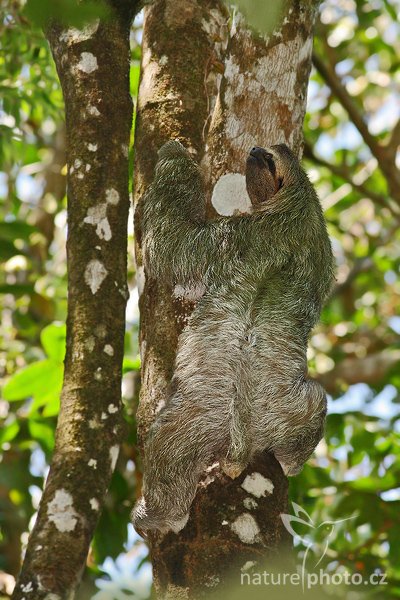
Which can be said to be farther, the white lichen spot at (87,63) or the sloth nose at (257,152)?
the white lichen spot at (87,63)

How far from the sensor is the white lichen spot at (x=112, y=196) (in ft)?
15.5

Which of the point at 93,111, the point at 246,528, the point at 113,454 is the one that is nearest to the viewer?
the point at 246,528

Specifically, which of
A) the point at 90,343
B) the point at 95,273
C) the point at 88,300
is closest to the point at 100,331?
the point at 90,343

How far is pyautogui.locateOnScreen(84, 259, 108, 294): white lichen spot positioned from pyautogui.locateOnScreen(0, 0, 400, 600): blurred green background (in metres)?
1.96

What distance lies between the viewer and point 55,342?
653cm

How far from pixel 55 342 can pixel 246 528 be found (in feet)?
10.4

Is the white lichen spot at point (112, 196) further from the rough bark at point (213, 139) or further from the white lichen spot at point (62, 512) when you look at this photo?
the white lichen spot at point (62, 512)

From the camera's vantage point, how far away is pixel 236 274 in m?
4.75

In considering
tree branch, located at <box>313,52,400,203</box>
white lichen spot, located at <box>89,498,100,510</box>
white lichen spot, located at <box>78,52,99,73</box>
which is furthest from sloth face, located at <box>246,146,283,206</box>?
tree branch, located at <box>313,52,400,203</box>

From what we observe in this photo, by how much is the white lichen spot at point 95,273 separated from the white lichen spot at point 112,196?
37 cm

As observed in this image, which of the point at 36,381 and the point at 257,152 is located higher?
the point at 257,152

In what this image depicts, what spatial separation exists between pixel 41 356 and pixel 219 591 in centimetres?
480

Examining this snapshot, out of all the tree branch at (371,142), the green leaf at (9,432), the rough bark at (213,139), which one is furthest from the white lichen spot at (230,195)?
the tree branch at (371,142)

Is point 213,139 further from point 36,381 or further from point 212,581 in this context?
point 36,381
